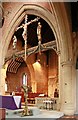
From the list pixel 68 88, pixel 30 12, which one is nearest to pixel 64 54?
pixel 68 88

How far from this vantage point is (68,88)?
10.5 m

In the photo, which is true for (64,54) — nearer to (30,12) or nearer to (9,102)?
(9,102)

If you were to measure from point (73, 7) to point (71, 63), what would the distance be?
2.85 metres

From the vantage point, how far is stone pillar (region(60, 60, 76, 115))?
34.2 ft

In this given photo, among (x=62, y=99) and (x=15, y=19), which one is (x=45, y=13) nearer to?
(x=15, y=19)

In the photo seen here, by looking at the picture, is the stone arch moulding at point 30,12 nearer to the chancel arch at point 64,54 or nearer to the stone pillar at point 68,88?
the chancel arch at point 64,54

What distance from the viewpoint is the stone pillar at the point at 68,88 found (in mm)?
10430

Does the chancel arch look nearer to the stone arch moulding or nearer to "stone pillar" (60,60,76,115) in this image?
"stone pillar" (60,60,76,115)

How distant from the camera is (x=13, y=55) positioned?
15586 millimetres

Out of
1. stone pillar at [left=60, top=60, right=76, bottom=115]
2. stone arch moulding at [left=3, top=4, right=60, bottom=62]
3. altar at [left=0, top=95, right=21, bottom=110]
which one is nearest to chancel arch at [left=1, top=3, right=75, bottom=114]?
stone pillar at [left=60, top=60, right=76, bottom=115]

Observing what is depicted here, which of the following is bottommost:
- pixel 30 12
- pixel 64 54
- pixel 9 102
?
pixel 9 102

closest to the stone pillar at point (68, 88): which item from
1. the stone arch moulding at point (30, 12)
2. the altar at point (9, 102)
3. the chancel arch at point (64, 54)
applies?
the chancel arch at point (64, 54)

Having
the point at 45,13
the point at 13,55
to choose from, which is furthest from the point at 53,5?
the point at 13,55

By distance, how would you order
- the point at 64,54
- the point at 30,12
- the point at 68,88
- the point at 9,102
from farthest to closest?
1. the point at 30,12
2. the point at 64,54
3. the point at 68,88
4. the point at 9,102
